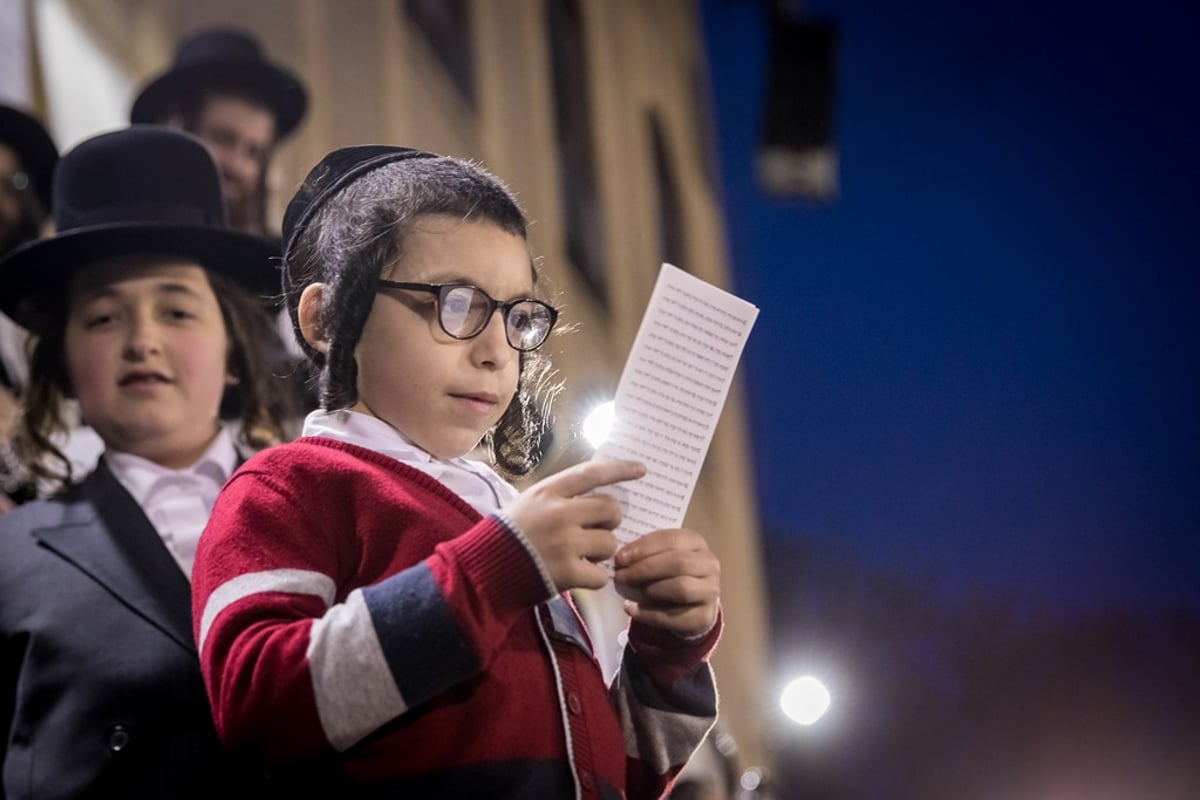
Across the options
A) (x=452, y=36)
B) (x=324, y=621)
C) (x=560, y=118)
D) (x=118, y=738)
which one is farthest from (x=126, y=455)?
(x=560, y=118)

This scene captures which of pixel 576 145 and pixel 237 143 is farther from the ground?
pixel 576 145

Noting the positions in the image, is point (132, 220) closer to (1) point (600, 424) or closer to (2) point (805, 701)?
(1) point (600, 424)

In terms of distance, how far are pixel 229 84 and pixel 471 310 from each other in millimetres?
1785

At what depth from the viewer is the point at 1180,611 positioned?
6184 mm

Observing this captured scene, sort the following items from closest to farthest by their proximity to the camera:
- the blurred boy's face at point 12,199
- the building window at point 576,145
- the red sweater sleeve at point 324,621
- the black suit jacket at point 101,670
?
the red sweater sleeve at point 324,621
the black suit jacket at point 101,670
the blurred boy's face at point 12,199
the building window at point 576,145

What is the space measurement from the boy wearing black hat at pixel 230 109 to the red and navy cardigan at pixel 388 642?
1566 mm

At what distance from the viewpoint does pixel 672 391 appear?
1135mm

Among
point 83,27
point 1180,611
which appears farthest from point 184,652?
point 1180,611

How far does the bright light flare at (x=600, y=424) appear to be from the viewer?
113cm

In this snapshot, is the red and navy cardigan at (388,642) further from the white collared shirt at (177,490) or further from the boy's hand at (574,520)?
the white collared shirt at (177,490)

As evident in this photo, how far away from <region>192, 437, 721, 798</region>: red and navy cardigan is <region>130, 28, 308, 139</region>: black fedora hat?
1639mm

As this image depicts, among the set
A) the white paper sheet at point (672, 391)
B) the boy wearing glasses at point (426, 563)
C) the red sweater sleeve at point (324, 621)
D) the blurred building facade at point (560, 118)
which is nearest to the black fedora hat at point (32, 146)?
the blurred building facade at point (560, 118)

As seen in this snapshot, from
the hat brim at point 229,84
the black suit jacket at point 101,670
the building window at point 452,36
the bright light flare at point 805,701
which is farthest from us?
the building window at point 452,36

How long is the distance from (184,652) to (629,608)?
1.67 ft
